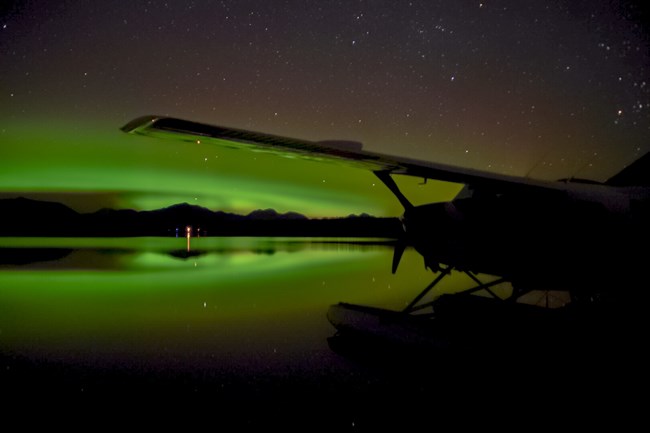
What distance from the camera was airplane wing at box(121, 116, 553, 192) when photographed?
447 centimetres

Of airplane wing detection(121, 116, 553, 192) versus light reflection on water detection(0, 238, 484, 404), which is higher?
airplane wing detection(121, 116, 553, 192)

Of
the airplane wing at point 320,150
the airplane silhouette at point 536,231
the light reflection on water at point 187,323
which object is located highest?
the airplane wing at point 320,150

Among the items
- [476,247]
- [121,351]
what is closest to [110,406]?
[121,351]

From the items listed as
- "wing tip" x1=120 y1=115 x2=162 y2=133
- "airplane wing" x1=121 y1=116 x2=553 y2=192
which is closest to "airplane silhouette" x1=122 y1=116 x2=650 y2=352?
"airplane wing" x1=121 y1=116 x2=553 y2=192

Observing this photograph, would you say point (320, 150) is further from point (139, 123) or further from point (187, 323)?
point (187, 323)

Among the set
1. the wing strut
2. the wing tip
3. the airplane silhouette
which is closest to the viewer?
the wing tip

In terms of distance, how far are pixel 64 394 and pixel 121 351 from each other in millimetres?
1816

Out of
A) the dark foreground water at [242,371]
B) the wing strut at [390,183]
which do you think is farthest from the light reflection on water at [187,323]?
the wing strut at [390,183]

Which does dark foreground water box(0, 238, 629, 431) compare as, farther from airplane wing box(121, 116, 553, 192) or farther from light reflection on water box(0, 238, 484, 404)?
airplane wing box(121, 116, 553, 192)

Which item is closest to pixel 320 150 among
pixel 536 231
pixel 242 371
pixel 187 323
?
pixel 242 371

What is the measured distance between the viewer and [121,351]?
260 inches

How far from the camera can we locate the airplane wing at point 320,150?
4473mm

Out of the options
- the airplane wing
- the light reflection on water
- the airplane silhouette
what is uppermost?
the airplane wing

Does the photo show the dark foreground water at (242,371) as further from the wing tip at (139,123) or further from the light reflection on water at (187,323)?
the wing tip at (139,123)
